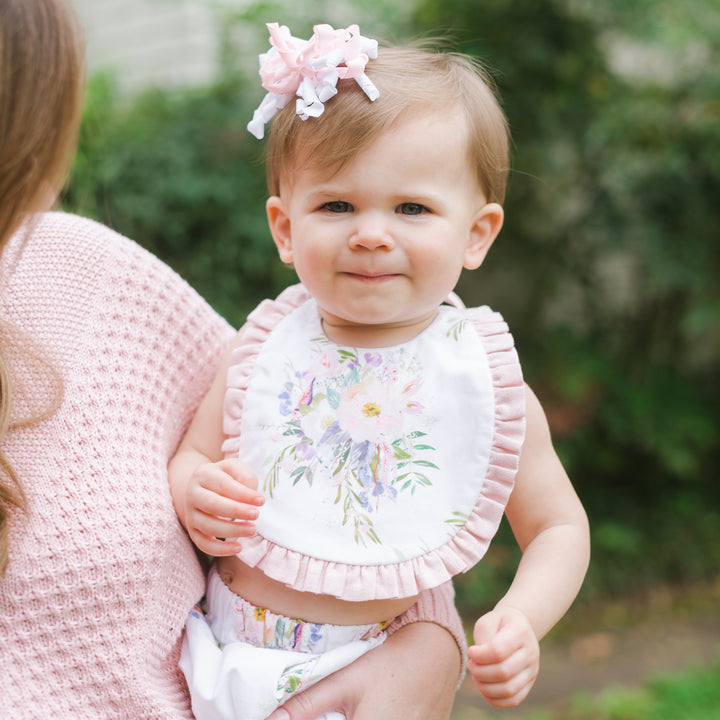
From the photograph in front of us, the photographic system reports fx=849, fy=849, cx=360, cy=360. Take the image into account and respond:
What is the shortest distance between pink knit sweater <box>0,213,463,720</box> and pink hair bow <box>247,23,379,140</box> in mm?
435

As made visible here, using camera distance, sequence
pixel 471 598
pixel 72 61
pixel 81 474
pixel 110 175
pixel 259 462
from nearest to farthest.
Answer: pixel 72 61, pixel 81 474, pixel 259 462, pixel 110 175, pixel 471 598

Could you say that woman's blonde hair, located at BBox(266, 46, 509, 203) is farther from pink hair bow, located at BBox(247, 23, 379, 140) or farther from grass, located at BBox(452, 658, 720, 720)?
grass, located at BBox(452, 658, 720, 720)

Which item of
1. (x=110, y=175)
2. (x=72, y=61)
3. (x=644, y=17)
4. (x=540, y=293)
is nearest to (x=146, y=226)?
(x=110, y=175)

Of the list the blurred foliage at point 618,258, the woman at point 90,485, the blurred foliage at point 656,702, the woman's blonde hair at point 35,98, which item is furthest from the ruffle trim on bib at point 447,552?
the blurred foliage at point 618,258

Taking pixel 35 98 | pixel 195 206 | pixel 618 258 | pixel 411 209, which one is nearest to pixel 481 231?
pixel 411 209

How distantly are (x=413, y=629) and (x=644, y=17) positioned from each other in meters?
3.92

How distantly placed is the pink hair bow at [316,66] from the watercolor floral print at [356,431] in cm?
47

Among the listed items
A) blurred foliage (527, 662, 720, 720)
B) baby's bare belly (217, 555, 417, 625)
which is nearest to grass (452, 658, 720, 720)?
blurred foliage (527, 662, 720, 720)

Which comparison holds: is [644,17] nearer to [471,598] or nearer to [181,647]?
[471,598]

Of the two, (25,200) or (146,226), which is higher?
(25,200)

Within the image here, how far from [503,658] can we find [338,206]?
31.6 inches

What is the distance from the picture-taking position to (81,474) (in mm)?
1464

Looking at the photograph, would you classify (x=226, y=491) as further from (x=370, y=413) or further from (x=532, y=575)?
(x=532, y=575)

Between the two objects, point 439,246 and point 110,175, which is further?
point 110,175
